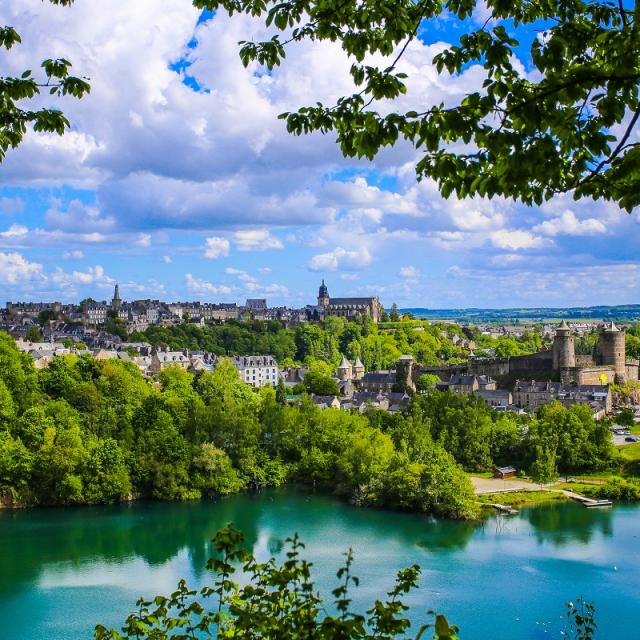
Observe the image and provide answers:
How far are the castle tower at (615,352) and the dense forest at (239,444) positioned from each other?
19.4 m

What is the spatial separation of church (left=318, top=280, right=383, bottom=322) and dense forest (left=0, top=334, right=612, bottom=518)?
58.8 m

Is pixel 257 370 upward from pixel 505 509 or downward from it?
upward

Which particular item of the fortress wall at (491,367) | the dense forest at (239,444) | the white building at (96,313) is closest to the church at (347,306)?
the white building at (96,313)

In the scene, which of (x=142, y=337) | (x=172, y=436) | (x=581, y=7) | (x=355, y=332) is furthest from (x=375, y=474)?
(x=355, y=332)

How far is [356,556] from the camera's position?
65.9 ft

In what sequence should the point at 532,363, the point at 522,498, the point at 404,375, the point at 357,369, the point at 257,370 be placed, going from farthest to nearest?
the point at 357,369
the point at 257,370
the point at 532,363
the point at 404,375
the point at 522,498

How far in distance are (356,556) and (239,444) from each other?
398 inches

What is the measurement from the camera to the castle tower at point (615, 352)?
5161 cm

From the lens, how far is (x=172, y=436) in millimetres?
28141

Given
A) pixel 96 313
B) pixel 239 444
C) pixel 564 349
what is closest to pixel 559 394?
pixel 564 349

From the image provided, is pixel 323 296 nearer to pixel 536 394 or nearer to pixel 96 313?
pixel 96 313

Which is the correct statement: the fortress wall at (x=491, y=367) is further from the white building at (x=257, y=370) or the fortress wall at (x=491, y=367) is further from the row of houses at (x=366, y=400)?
the white building at (x=257, y=370)

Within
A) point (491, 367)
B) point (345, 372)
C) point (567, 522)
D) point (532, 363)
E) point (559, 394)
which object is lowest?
point (567, 522)

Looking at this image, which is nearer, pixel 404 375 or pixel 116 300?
pixel 404 375
